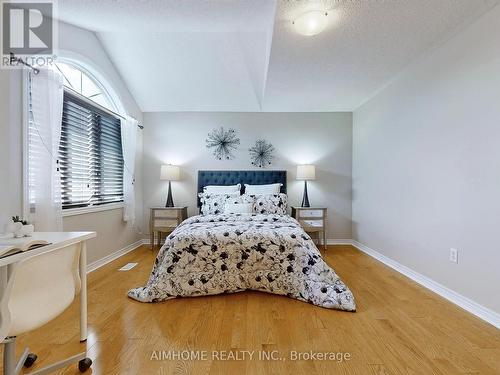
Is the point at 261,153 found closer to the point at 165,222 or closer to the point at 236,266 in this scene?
the point at 165,222

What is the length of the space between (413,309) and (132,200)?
12.4 ft

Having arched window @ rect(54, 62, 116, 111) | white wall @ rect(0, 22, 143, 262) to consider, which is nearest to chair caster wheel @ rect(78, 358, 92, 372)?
white wall @ rect(0, 22, 143, 262)

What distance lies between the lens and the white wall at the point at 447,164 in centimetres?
194

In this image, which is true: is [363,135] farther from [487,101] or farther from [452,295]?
[452,295]

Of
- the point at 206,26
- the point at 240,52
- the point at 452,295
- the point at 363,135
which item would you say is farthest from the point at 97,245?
the point at 363,135

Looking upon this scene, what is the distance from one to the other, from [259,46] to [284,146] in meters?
1.77

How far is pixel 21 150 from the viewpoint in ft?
6.85

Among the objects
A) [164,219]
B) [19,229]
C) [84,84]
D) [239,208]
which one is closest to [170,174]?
[164,219]

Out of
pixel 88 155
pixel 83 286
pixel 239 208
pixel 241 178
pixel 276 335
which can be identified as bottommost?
pixel 276 335

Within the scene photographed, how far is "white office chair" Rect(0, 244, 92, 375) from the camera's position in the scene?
967 mm

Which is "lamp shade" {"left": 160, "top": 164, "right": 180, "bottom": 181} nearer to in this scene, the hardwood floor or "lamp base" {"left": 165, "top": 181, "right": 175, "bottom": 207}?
"lamp base" {"left": 165, "top": 181, "right": 175, "bottom": 207}

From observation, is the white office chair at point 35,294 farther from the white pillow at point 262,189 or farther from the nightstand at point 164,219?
the white pillow at point 262,189

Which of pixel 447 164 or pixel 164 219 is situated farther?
pixel 164 219

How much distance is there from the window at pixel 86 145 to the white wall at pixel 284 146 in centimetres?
84
